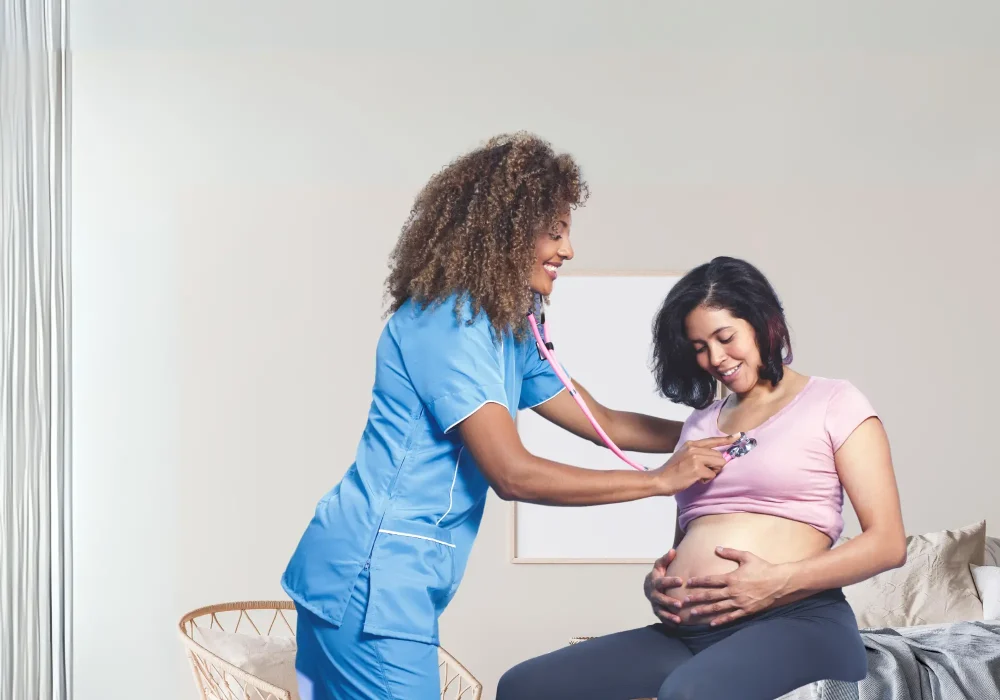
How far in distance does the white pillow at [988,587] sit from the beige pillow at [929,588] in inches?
0.7

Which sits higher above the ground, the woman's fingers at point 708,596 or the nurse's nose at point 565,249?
→ the nurse's nose at point 565,249

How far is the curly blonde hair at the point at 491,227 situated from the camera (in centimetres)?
159

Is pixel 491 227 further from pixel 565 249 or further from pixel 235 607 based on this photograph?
pixel 235 607

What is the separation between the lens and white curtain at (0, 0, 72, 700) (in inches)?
107

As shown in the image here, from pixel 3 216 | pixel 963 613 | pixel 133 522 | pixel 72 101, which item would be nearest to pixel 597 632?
pixel 963 613

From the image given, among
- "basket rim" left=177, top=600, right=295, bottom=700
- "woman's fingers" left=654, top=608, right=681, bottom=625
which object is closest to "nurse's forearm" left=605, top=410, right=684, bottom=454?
"woman's fingers" left=654, top=608, right=681, bottom=625

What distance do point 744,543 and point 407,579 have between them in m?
0.55

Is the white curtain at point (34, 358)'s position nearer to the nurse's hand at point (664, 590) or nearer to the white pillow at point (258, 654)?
the white pillow at point (258, 654)

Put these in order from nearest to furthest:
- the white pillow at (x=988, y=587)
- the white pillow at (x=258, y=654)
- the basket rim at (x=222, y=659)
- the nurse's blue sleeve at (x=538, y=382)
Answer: the nurse's blue sleeve at (x=538, y=382)
the basket rim at (x=222, y=659)
the white pillow at (x=258, y=654)
the white pillow at (x=988, y=587)

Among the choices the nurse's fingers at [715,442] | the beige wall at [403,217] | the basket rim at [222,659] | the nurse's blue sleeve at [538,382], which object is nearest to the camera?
the nurse's fingers at [715,442]

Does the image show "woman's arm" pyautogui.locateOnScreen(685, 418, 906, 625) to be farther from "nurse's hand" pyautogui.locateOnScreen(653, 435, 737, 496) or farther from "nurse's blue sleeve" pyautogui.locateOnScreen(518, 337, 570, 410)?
"nurse's blue sleeve" pyautogui.locateOnScreen(518, 337, 570, 410)

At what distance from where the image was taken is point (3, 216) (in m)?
2.66

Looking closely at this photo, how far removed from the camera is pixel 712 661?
1.42m

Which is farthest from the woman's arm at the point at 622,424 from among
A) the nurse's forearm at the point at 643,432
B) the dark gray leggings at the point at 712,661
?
the dark gray leggings at the point at 712,661
